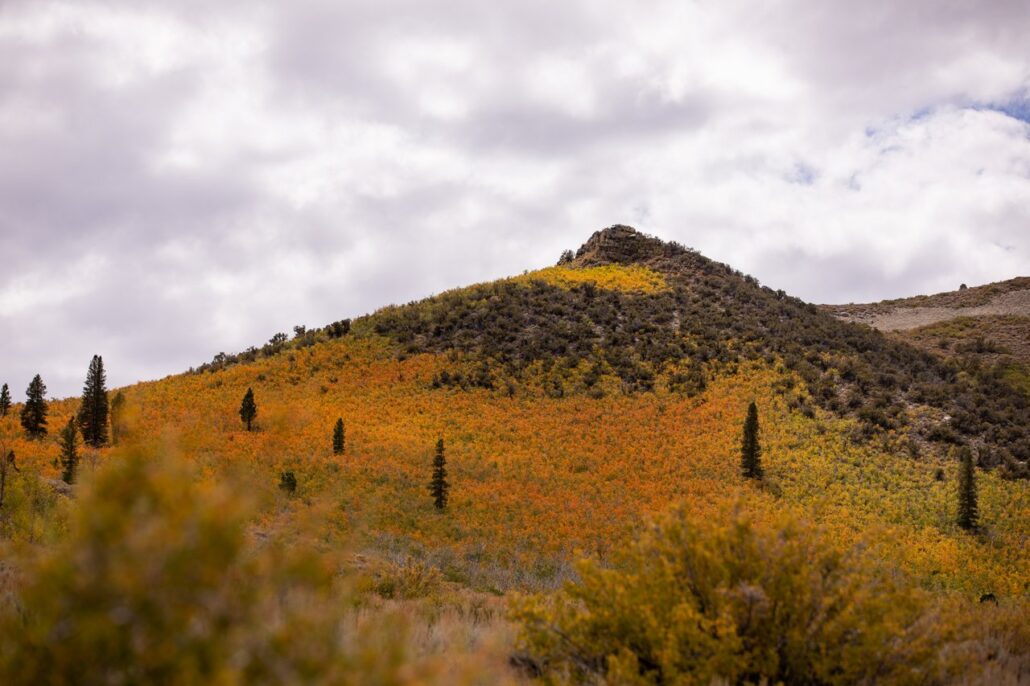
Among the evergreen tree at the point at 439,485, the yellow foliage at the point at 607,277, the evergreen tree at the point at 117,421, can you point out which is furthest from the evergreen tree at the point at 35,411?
the yellow foliage at the point at 607,277

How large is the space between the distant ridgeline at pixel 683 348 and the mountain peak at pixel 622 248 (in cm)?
385

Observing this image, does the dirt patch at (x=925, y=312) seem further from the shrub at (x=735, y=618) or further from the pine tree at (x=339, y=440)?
the shrub at (x=735, y=618)

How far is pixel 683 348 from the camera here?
42.8 m

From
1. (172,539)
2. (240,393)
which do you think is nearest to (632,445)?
(240,393)

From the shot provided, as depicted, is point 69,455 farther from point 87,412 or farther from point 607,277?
point 607,277

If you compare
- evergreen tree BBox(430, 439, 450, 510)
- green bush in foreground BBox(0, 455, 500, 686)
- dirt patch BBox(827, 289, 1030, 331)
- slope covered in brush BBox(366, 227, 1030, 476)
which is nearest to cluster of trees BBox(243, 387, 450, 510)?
evergreen tree BBox(430, 439, 450, 510)

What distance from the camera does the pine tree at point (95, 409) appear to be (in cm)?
2377

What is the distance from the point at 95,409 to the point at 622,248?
47.7m

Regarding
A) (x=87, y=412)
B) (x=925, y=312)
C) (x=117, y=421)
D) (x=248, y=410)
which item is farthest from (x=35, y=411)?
(x=925, y=312)

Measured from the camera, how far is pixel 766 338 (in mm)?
43438

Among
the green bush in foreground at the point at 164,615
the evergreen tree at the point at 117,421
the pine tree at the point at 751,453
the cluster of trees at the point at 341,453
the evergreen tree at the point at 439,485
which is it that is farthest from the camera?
the pine tree at the point at 751,453

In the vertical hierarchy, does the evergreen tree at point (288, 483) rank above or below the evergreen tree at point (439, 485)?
above

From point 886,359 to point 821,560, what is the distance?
134 ft

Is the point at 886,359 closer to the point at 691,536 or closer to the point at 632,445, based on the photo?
the point at 632,445
